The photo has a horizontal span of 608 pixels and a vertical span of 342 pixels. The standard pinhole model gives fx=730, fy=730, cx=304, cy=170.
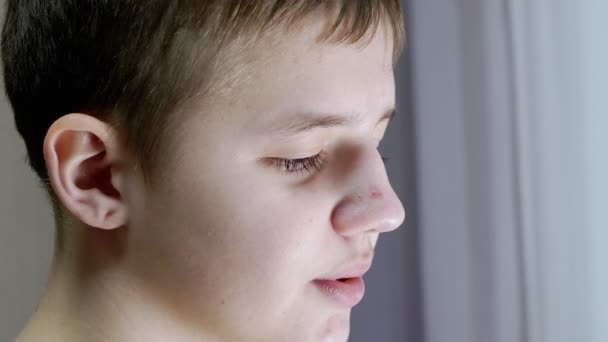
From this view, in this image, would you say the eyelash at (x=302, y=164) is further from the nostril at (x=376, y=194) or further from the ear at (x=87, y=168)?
the ear at (x=87, y=168)

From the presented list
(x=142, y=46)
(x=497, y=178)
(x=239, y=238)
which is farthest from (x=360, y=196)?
(x=497, y=178)

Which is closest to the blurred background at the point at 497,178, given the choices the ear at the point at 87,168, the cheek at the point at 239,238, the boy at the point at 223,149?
the boy at the point at 223,149

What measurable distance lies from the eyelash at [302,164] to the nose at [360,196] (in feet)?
0.06

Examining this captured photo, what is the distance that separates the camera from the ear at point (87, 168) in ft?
2.41

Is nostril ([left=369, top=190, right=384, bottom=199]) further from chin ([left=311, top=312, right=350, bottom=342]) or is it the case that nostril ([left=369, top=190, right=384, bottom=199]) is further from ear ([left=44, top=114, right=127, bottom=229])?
ear ([left=44, top=114, right=127, bottom=229])

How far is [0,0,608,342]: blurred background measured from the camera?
3.51 feet

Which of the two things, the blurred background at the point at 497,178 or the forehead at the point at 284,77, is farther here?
the blurred background at the point at 497,178

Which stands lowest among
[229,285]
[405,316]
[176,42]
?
[405,316]

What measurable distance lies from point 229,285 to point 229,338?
0.07 meters

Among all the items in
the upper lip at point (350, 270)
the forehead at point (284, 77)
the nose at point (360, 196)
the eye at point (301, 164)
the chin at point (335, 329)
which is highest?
the forehead at point (284, 77)

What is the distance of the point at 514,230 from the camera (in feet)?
3.86

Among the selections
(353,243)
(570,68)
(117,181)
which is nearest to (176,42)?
(117,181)

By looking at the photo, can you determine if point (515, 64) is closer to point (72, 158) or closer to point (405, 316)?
point (405, 316)

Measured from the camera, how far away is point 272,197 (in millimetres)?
736
